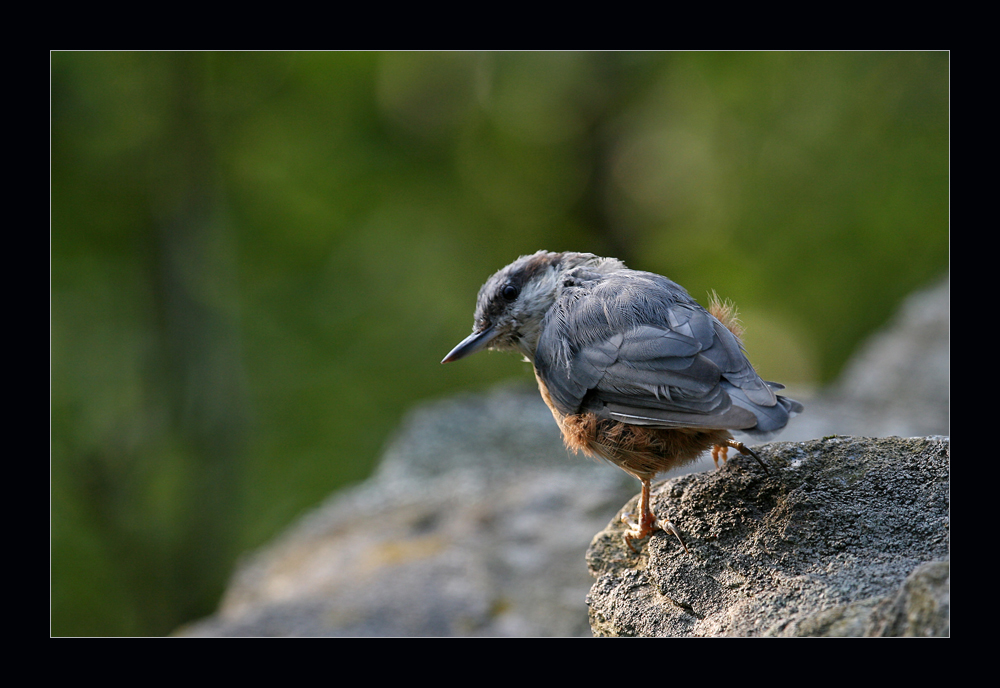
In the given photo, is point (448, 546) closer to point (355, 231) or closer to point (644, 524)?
point (644, 524)

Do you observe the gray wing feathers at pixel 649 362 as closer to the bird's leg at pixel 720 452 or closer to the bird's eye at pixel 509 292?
the bird's eye at pixel 509 292

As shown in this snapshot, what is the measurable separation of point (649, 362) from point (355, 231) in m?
7.11

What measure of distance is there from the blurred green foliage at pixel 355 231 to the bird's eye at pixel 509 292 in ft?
15.8

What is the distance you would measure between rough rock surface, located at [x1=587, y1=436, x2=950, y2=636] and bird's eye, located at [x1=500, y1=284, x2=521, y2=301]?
1.10 metres

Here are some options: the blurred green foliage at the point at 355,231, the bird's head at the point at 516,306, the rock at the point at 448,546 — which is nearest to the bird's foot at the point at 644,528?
the bird's head at the point at 516,306

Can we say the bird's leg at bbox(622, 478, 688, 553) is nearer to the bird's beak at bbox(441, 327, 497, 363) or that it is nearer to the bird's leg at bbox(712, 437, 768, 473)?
the bird's leg at bbox(712, 437, 768, 473)

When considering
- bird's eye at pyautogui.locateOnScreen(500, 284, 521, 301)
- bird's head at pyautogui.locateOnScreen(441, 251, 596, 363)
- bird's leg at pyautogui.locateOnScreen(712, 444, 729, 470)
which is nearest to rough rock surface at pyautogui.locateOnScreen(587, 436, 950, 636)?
bird's leg at pyautogui.locateOnScreen(712, 444, 729, 470)

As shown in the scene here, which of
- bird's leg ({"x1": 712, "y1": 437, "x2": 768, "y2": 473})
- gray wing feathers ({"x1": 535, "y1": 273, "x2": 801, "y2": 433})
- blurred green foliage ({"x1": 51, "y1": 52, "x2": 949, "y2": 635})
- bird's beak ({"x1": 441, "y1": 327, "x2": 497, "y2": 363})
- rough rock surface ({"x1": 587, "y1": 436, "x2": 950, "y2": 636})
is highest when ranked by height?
blurred green foliage ({"x1": 51, "y1": 52, "x2": 949, "y2": 635})

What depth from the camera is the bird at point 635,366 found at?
8.37 ft

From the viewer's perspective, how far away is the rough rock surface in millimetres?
2156

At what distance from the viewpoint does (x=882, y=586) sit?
207 cm

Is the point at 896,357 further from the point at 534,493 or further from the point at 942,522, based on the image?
the point at 942,522

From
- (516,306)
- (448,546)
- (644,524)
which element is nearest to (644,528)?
(644,524)

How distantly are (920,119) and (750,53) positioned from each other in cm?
197
